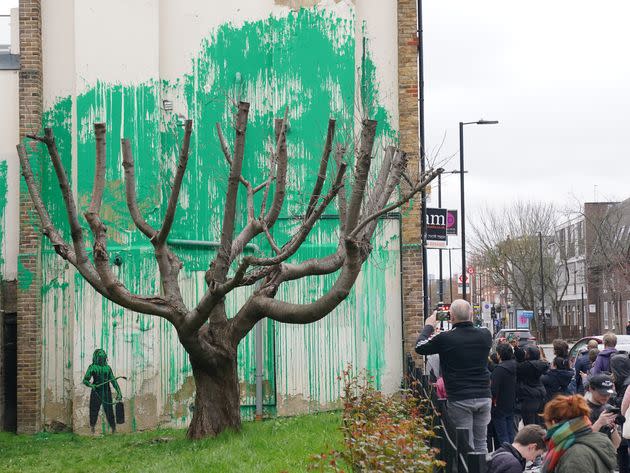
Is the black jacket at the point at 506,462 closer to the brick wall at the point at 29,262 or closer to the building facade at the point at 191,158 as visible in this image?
the building facade at the point at 191,158

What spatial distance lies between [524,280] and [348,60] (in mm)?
52407

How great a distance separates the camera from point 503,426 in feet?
46.0

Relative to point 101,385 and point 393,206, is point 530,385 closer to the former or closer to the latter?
point 393,206

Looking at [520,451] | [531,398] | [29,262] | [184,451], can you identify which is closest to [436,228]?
[531,398]

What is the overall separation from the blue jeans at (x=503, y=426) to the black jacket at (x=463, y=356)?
335 centimetres

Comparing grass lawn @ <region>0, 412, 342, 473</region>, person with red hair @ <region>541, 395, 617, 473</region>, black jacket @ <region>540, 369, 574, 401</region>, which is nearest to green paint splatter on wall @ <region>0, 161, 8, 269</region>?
grass lawn @ <region>0, 412, 342, 473</region>

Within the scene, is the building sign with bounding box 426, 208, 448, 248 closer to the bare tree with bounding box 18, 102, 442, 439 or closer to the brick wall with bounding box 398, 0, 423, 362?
the brick wall with bounding box 398, 0, 423, 362

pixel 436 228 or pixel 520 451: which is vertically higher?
pixel 436 228

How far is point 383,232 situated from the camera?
763 inches

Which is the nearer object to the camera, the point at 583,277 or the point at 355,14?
the point at 355,14

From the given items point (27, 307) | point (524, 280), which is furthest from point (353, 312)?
point (524, 280)

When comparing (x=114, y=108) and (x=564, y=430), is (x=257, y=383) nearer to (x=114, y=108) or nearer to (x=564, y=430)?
(x=114, y=108)

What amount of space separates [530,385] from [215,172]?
753 centimetres

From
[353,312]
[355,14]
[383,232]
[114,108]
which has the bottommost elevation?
[353,312]
